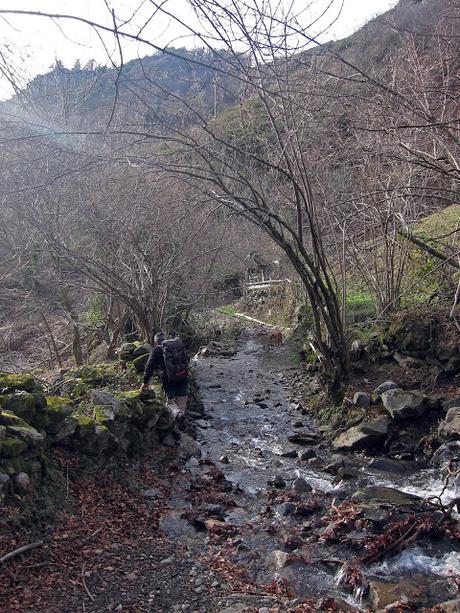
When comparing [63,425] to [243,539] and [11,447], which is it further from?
[243,539]

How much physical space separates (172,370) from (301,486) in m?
3.02

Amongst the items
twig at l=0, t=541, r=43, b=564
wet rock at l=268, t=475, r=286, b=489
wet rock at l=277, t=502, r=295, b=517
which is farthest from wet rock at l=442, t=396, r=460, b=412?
twig at l=0, t=541, r=43, b=564

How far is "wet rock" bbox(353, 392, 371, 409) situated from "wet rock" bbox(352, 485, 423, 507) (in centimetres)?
234

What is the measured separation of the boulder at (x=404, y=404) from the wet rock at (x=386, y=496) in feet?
5.85

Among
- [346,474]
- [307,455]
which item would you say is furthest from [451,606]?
[307,455]

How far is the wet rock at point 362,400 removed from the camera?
9266 mm

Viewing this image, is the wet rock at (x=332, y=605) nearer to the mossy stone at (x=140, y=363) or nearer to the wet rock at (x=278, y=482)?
the wet rock at (x=278, y=482)

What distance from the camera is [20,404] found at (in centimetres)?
641

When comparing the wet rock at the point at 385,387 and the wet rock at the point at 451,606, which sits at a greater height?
the wet rock at the point at 451,606

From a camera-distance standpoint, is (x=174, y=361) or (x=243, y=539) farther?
(x=174, y=361)

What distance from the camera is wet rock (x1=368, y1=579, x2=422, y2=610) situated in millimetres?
4723

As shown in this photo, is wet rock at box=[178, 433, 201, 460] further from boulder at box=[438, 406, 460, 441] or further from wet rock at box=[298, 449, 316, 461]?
boulder at box=[438, 406, 460, 441]

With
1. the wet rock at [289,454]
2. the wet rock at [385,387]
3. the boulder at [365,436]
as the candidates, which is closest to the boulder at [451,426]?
the boulder at [365,436]

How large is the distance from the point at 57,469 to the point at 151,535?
4.11ft
